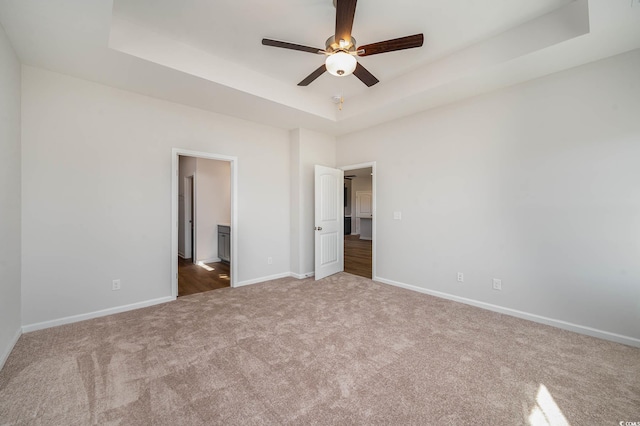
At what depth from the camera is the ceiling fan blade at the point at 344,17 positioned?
1722mm

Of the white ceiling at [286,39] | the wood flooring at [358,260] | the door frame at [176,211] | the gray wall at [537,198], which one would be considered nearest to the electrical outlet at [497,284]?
the gray wall at [537,198]

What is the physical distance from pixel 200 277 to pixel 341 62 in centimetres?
413

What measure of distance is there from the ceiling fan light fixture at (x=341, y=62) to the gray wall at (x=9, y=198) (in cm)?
257

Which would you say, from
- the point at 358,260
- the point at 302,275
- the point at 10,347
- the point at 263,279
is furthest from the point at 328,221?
the point at 10,347

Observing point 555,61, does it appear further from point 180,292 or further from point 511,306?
point 180,292

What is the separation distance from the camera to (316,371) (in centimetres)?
198

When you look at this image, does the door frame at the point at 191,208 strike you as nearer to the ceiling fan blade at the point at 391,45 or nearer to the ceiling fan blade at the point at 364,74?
the ceiling fan blade at the point at 364,74

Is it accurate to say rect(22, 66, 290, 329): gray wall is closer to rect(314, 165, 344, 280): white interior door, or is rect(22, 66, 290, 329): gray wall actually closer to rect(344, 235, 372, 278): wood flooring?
rect(314, 165, 344, 280): white interior door

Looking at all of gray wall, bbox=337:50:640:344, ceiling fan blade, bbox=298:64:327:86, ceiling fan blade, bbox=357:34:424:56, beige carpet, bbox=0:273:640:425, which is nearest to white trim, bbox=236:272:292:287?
beige carpet, bbox=0:273:640:425

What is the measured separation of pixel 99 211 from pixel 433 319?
3.97m

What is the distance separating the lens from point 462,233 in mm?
3449

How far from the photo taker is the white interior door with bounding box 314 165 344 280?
4.51m

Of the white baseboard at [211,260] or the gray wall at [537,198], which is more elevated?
the gray wall at [537,198]

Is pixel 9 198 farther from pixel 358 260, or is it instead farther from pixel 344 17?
pixel 358 260
